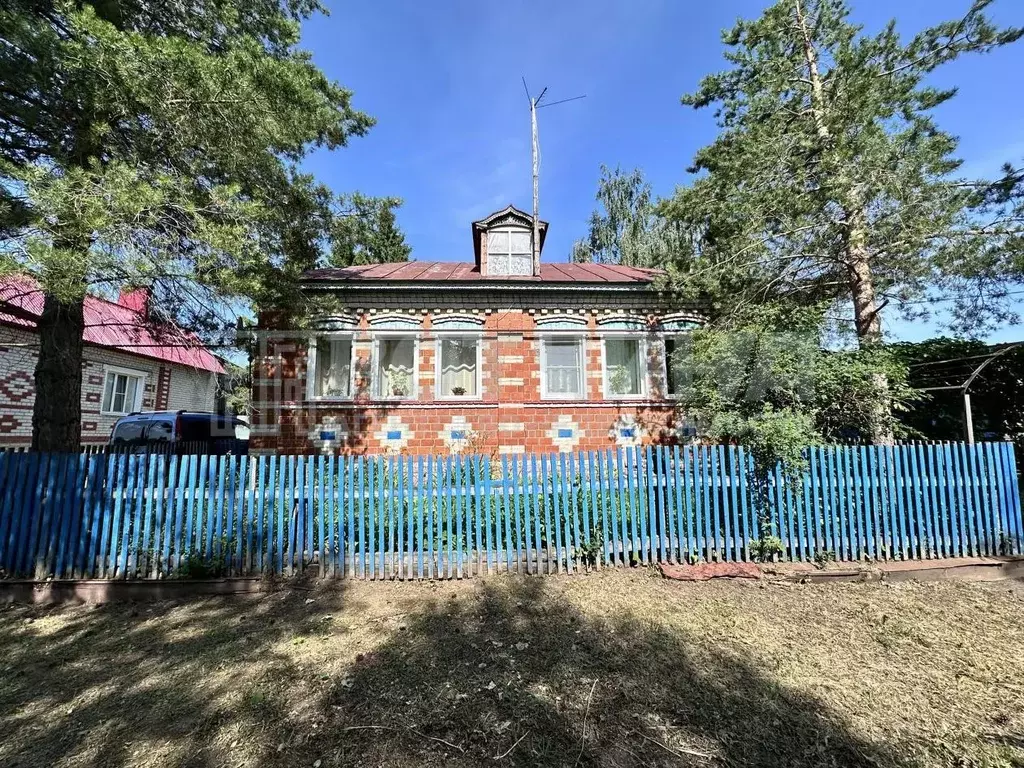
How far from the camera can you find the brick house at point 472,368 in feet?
33.3

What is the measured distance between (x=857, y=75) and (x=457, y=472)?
9143 mm

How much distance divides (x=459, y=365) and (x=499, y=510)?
5.53 metres

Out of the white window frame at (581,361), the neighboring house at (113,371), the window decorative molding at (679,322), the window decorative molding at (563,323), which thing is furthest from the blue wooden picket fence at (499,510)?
the window decorative molding at (679,322)

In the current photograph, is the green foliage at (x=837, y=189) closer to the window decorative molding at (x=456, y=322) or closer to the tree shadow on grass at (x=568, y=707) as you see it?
the window decorative molding at (x=456, y=322)

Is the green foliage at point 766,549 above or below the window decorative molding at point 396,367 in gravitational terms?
below

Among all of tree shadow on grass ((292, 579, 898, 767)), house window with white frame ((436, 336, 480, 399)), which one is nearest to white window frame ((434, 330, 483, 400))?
house window with white frame ((436, 336, 480, 399))

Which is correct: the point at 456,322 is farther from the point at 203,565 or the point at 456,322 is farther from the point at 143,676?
the point at 143,676

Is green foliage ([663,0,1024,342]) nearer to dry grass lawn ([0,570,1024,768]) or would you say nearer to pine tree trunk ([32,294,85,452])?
dry grass lawn ([0,570,1024,768])

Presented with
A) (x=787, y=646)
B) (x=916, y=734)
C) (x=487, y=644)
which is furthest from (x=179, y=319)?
(x=916, y=734)

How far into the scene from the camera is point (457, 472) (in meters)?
5.69

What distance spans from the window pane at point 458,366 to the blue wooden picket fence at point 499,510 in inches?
189

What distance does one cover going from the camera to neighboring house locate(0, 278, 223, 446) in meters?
7.59

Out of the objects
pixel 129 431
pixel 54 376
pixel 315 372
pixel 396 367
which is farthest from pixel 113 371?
pixel 54 376

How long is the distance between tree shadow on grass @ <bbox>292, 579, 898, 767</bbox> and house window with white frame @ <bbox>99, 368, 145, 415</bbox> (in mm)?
18131
